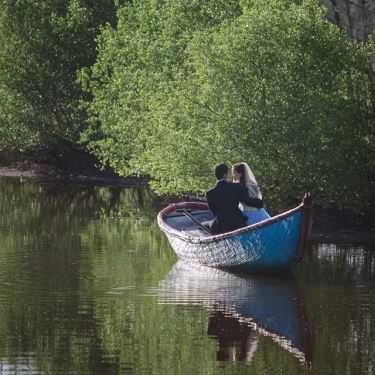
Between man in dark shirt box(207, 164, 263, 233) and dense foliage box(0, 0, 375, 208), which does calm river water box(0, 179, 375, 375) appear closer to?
man in dark shirt box(207, 164, 263, 233)

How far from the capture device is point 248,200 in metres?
21.4

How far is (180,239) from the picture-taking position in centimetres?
2252

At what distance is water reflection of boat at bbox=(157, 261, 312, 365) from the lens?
15.4m

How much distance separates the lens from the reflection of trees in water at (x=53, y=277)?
14828mm

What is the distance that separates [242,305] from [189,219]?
745 centimetres

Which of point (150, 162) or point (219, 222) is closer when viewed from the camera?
point (219, 222)

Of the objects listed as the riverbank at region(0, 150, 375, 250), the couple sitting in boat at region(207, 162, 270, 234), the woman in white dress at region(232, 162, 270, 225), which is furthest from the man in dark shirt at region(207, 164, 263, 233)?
the riverbank at region(0, 150, 375, 250)

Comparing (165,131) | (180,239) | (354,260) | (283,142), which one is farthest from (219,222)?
(165,131)

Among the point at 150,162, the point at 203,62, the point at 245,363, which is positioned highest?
the point at 203,62

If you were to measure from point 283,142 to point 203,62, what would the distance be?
2361 mm

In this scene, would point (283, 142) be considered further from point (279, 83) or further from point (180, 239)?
point (180, 239)

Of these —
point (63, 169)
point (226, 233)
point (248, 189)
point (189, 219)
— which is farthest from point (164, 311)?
point (63, 169)

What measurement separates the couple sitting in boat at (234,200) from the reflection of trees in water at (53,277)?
223 centimetres

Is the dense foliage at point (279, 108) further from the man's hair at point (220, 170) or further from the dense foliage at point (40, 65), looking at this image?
the dense foliage at point (40, 65)
